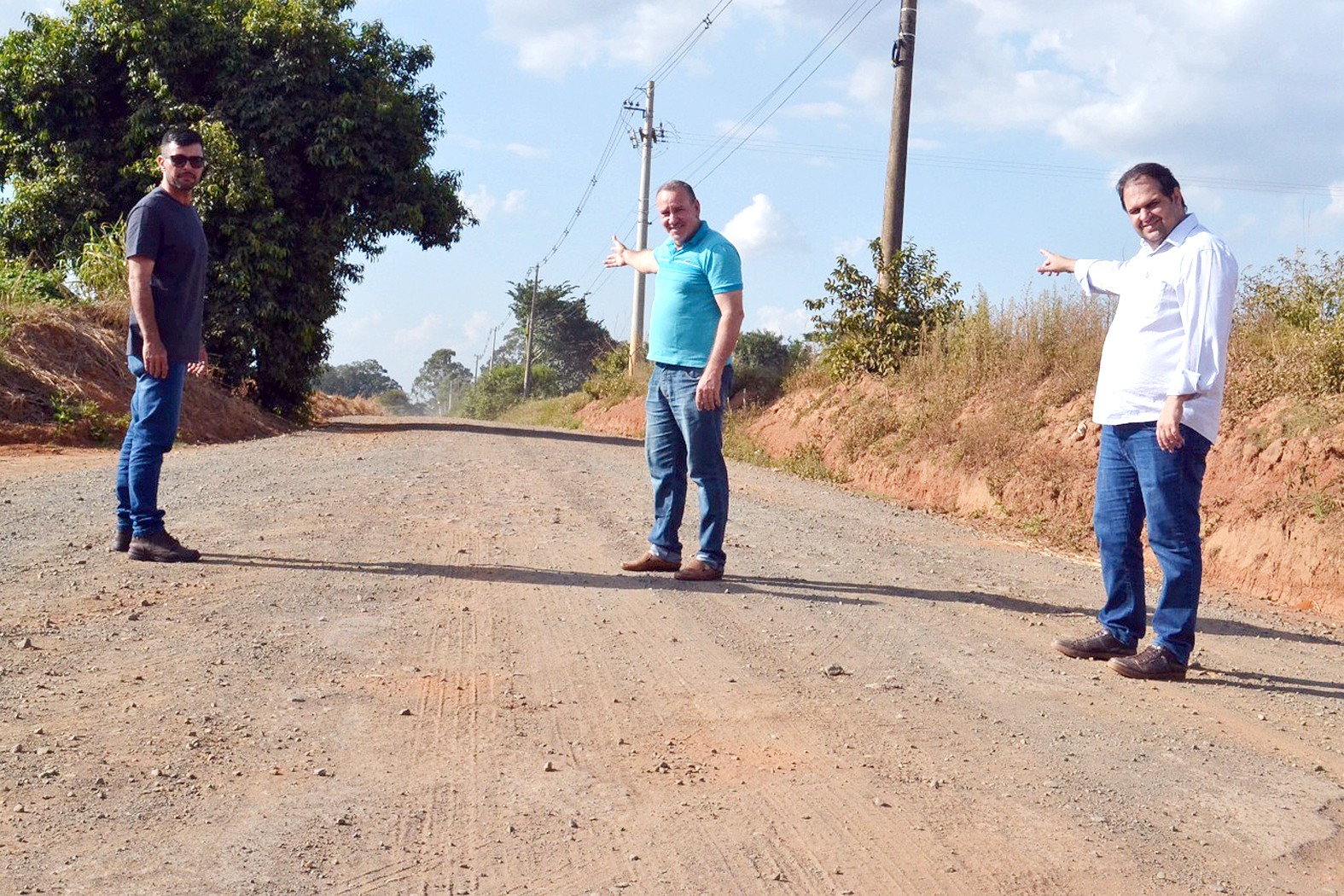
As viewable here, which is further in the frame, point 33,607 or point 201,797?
point 33,607

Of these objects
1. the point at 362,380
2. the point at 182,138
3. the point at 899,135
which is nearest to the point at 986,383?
the point at 899,135

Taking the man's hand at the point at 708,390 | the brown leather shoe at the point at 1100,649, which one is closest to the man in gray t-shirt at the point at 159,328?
the man's hand at the point at 708,390

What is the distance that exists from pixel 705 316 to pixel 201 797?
3482mm

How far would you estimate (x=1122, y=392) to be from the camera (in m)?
4.70

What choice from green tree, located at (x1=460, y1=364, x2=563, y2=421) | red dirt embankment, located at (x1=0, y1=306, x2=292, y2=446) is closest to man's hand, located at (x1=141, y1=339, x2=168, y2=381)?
red dirt embankment, located at (x1=0, y1=306, x2=292, y2=446)

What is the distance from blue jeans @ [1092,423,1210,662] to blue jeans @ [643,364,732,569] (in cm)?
180

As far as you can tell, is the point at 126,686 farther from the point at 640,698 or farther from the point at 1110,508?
the point at 1110,508

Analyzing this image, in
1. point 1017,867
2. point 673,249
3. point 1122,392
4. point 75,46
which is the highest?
point 75,46

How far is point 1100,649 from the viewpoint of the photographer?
16.2 feet

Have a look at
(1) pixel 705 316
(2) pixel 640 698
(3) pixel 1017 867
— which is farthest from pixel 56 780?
(1) pixel 705 316

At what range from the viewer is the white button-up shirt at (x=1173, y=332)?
4.39 metres

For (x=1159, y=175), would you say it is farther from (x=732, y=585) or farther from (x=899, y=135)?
(x=899, y=135)

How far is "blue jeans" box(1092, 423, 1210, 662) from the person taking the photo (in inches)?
179

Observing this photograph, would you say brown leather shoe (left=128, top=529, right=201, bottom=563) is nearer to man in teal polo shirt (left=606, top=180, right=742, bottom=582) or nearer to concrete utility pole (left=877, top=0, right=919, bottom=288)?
man in teal polo shirt (left=606, top=180, right=742, bottom=582)
